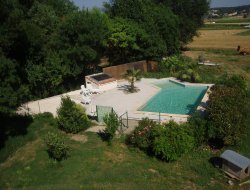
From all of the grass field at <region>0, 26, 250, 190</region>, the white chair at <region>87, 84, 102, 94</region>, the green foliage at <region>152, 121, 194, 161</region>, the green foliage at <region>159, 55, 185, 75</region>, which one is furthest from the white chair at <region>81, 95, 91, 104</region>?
the green foliage at <region>159, 55, 185, 75</region>

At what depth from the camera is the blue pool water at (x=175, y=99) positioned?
23023 millimetres

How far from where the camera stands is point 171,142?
606 inches

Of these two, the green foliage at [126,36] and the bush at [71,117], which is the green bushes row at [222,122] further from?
the green foliage at [126,36]

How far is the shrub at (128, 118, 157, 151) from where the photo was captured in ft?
53.5

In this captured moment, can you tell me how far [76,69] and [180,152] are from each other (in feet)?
51.8

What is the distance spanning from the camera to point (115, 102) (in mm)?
24625

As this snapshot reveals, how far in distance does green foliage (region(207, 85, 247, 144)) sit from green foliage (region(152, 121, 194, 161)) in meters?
1.53

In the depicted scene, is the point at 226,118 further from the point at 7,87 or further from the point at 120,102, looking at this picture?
the point at 7,87

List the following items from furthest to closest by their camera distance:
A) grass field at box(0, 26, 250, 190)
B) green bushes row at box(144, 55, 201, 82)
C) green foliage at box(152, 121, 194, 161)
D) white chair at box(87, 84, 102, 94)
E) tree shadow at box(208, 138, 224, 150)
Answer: green bushes row at box(144, 55, 201, 82) < white chair at box(87, 84, 102, 94) < tree shadow at box(208, 138, 224, 150) < green foliage at box(152, 121, 194, 161) < grass field at box(0, 26, 250, 190)

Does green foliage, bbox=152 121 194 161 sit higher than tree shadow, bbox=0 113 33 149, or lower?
higher

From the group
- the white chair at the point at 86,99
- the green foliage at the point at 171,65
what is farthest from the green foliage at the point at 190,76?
the white chair at the point at 86,99

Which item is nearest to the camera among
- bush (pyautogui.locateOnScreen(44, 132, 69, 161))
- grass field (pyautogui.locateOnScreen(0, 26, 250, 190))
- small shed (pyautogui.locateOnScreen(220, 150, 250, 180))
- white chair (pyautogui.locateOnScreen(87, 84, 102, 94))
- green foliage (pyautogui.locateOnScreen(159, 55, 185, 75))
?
grass field (pyautogui.locateOnScreen(0, 26, 250, 190))

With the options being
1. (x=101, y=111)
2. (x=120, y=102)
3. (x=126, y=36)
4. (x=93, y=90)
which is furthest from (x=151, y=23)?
(x=101, y=111)

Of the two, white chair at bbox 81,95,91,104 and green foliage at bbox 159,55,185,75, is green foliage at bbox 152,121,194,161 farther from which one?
green foliage at bbox 159,55,185,75
